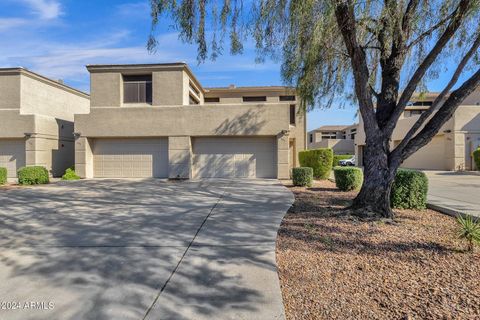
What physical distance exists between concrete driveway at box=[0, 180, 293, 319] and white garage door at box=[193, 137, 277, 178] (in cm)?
813

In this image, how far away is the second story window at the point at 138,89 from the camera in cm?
1708

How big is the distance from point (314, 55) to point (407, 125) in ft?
82.4

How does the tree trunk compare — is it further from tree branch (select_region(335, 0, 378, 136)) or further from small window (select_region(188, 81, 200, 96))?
small window (select_region(188, 81, 200, 96))

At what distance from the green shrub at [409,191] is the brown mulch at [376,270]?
132cm

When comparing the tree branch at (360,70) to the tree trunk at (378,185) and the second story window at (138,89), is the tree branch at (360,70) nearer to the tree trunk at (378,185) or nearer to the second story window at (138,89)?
the tree trunk at (378,185)

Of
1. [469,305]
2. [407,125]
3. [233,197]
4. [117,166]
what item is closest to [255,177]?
[233,197]

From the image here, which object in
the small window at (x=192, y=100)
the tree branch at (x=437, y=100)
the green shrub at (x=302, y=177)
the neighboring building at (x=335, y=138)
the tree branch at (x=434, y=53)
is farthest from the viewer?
the neighboring building at (x=335, y=138)

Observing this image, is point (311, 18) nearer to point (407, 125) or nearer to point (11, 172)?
point (11, 172)

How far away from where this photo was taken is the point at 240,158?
653 inches

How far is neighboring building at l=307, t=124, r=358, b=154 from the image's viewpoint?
50.4 meters

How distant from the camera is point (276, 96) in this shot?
23.1m

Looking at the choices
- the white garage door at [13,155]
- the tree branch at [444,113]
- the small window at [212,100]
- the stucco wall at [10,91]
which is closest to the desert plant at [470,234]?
the tree branch at [444,113]

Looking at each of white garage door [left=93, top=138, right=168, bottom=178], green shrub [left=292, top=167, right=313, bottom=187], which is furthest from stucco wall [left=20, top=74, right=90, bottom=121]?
green shrub [left=292, top=167, right=313, bottom=187]

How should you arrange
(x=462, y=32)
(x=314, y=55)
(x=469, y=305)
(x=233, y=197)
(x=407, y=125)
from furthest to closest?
1. (x=407, y=125)
2. (x=233, y=197)
3. (x=314, y=55)
4. (x=462, y=32)
5. (x=469, y=305)
